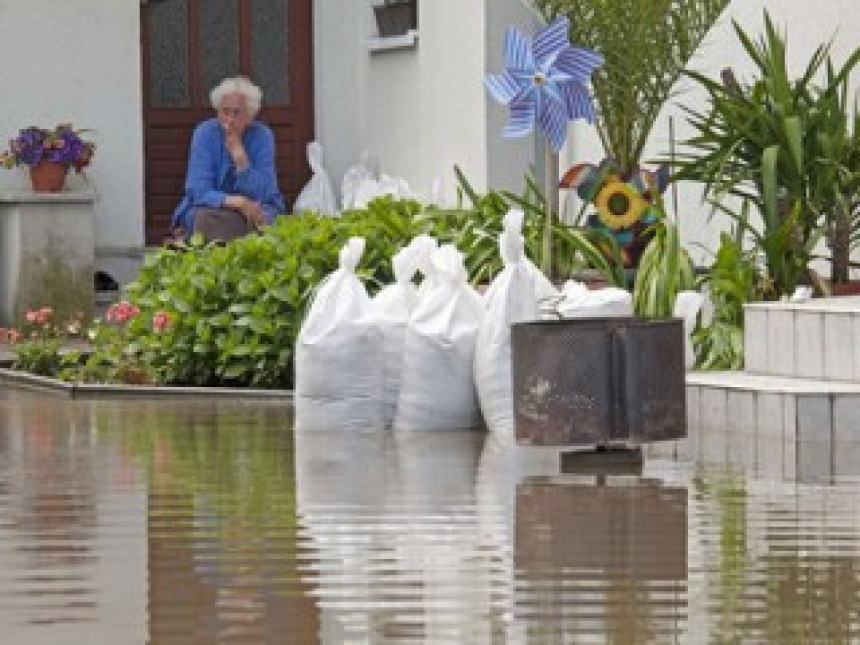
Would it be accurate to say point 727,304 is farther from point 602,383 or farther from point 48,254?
point 48,254

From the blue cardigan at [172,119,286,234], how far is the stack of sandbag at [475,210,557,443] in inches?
311

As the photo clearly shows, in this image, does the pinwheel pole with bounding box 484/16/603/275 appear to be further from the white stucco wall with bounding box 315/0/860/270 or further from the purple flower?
the purple flower

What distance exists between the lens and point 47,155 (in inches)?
915

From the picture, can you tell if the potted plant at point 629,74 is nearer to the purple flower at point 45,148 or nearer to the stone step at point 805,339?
the stone step at point 805,339

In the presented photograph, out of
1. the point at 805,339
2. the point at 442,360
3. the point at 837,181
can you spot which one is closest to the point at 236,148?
the point at 837,181

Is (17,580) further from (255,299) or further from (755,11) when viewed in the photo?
(755,11)

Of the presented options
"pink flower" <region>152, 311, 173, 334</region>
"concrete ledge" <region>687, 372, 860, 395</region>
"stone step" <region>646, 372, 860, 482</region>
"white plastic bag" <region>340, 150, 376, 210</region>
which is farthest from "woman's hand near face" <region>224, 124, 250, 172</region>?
"stone step" <region>646, 372, 860, 482</region>

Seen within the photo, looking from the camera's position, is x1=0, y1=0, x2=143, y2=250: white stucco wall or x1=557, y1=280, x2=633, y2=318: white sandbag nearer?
x1=557, y1=280, x2=633, y2=318: white sandbag

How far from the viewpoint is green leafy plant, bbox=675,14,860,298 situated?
588 inches

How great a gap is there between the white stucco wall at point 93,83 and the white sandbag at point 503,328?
34.7ft

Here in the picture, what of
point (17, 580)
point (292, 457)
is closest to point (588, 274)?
point (292, 457)

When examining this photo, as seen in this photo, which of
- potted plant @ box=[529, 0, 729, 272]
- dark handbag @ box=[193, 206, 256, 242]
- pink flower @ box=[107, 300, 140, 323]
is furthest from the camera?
dark handbag @ box=[193, 206, 256, 242]

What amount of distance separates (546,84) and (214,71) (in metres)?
10.3

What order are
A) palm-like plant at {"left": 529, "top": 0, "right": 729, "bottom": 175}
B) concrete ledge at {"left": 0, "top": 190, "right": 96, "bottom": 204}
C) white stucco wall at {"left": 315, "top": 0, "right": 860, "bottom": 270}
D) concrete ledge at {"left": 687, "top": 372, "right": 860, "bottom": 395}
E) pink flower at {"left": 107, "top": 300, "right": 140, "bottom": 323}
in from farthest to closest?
concrete ledge at {"left": 0, "top": 190, "right": 96, "bottom": 204}, white stucco wall at {"left": 315, "top": 0, "right": 860, "bottom": 270}, pink flower at {"left": 107, "top": 300, "right": 140, "bottom": 323}, palm-like plant at {"left": 529, "top": 0, "right": 729, "bottom": 175}, concrete ledge at {"left": 687, "top": 372, "right": 860, "bottom": 395}
